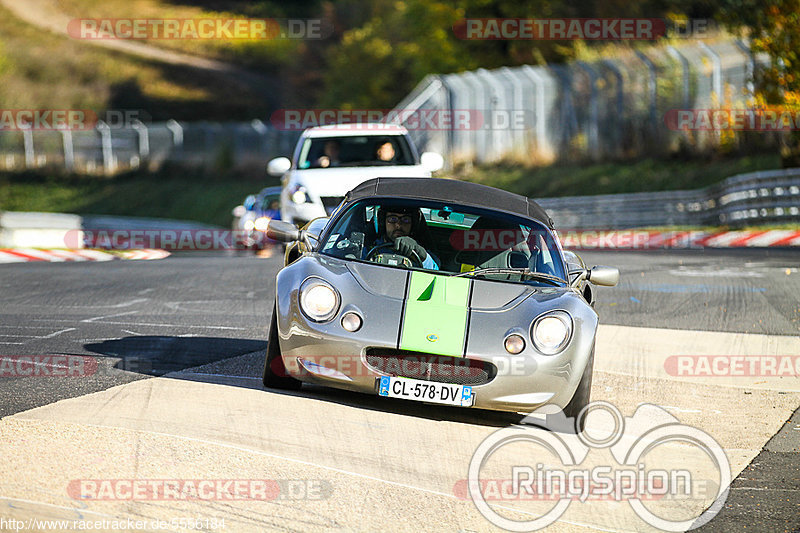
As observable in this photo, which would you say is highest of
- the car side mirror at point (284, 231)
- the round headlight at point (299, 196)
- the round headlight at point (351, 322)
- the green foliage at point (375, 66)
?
the green foliage at point (375, 66)

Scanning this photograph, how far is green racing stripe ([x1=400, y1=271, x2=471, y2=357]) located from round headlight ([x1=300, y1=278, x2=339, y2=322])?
1.39ft

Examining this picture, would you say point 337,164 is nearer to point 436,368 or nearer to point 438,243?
point 438,243

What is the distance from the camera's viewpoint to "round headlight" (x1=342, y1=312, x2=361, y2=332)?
6.66 meters

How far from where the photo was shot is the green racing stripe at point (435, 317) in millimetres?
6574

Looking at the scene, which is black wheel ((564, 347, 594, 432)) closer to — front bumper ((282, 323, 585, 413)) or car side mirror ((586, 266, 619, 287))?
front bumper ((282, 323, 585, 413))

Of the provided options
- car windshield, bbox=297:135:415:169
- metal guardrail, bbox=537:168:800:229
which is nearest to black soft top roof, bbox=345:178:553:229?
car windshield, bbox=297:135:415:169

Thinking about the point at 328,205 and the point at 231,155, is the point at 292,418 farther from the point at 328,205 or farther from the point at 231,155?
the point at 231,155

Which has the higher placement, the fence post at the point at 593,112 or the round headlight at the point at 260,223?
the fence post at the point at 593,112

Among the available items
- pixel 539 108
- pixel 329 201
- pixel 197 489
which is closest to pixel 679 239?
pixel 329 201

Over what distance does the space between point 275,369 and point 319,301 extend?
0.56 m

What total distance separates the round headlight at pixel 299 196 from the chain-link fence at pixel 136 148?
122ft

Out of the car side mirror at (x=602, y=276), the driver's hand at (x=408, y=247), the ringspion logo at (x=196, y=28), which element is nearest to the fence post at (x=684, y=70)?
the car side mirror at (x=602, y=276)

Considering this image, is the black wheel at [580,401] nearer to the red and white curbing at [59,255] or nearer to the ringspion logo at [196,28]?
the red and white curbing at [59,255]

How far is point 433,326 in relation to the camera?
6625 mm
